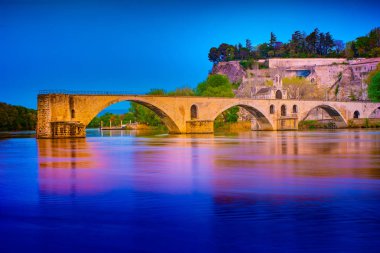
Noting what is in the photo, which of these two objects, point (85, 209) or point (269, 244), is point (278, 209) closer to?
point (269, 244)

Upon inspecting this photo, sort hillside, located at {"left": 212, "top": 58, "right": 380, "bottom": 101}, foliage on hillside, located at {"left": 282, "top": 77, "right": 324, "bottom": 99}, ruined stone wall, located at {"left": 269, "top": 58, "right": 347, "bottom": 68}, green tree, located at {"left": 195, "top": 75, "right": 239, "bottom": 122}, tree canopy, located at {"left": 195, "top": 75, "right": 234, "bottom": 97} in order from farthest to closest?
ruined stone wall, located at {"left": 269, "top": 58, "right": 347, "bottom": 68}, hillside, located at {"left": 212, "top": 58, "right": 380, "bottom": 101}, foliage on hillside, located at {"left": 282, "top": 77, "right": 324, "bottom": 99}, green tree, located at {"left": 195, "top": 75, "right": 239, "bottom": 122}, tree canopy, located at {"left": 195, "top": 75, "right": 234, "bottom": 97}

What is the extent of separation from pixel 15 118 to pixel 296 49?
3542 inches

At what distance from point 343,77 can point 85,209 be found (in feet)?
370

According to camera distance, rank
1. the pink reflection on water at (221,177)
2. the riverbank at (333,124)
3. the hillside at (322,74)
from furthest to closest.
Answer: the hillside at (322,74), the riverbank at (333,124), the pink reflection on water at (221,177)

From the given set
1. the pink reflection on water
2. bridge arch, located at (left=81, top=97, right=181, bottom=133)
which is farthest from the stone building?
the pink reflection on water

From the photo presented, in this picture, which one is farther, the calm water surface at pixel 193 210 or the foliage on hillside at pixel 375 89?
the foliage on hillside at pixel 375 89

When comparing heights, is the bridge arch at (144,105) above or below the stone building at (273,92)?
below

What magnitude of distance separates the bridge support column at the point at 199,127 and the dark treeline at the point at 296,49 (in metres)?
81.0

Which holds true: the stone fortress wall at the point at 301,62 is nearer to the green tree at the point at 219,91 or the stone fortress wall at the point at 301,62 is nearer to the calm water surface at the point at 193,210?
the green tree at the point at 219,91

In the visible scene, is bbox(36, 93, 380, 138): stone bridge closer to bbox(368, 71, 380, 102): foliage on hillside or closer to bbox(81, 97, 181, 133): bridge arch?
bbox(81, 97, 181, 133): bridge arch

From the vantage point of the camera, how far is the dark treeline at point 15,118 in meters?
82.6

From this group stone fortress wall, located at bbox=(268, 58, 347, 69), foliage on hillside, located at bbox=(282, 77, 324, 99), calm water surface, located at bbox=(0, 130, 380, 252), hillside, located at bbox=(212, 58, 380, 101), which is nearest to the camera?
calm water surface, located at bbox=(0, 130, 380, 252)

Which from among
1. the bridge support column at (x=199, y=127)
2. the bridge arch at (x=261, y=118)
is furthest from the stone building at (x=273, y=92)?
the bridge support column at (x=199, y=127)

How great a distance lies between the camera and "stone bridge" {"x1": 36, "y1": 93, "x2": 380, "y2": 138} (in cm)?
4859
